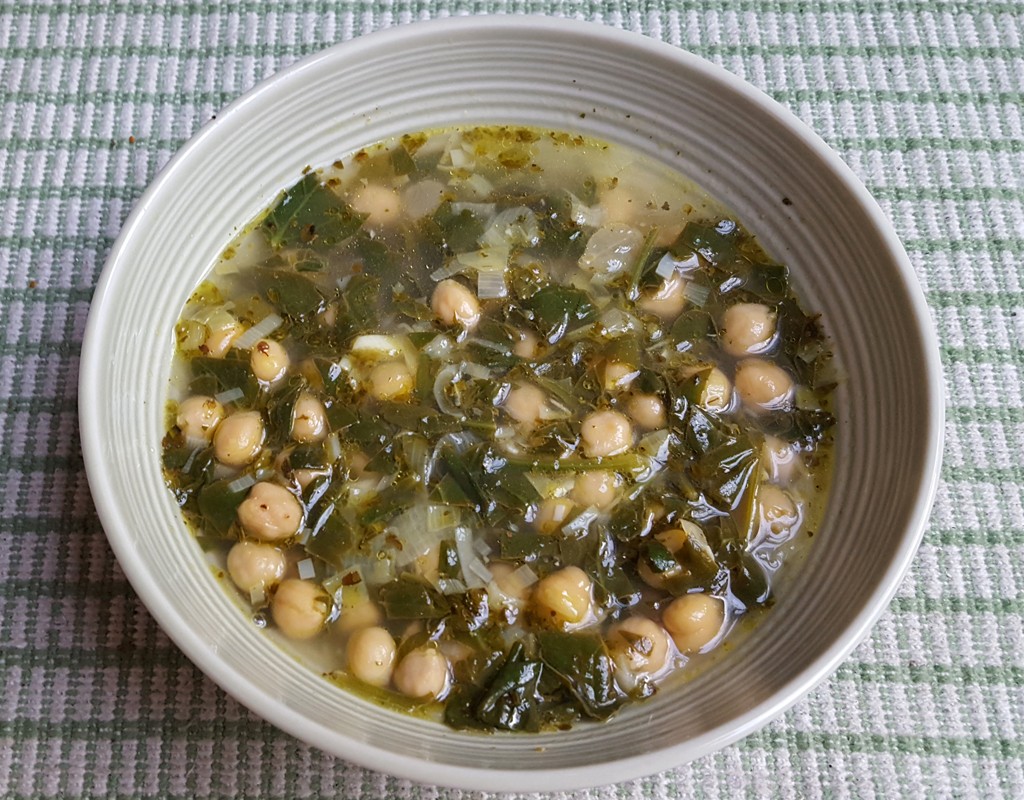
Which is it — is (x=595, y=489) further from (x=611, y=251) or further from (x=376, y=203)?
(x=376, y=203)

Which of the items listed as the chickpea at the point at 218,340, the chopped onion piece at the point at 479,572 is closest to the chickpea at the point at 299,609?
the chopped onion piece at the point at 479,572

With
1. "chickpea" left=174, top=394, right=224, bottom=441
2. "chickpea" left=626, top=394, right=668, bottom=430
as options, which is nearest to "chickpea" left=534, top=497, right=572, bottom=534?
"chickpea" left=626, top=394, right=668, bottom=430

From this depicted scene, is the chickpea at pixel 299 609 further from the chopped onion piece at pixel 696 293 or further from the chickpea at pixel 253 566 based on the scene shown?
the chopped onion piece at pixel 696 293

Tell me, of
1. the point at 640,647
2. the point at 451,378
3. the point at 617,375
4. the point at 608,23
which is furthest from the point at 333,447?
the point at 608,23

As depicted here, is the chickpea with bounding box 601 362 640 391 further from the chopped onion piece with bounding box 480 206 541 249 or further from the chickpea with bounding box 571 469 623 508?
the chopped onion piece with bounding box 480 206 541 249

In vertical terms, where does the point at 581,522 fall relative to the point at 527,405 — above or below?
below

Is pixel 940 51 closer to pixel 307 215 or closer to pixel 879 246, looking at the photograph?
pixel 879 246
